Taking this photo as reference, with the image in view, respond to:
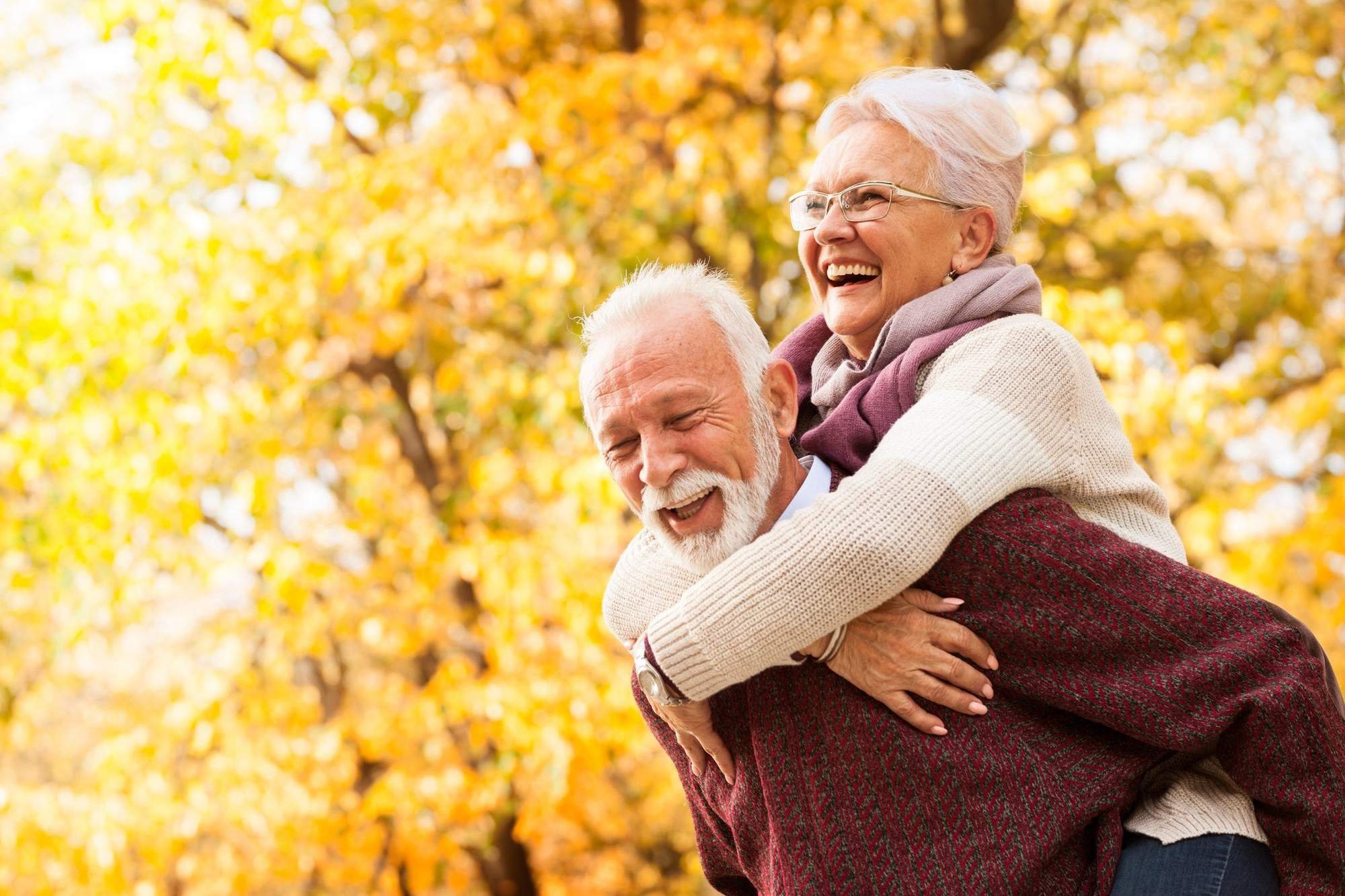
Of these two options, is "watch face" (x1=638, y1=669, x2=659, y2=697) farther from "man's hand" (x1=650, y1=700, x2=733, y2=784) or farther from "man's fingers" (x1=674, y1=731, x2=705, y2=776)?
"man's fingers" (x1=674, y1=731, x2=705, y2=776)

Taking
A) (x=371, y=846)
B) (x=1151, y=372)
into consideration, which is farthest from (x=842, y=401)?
(x=371, y=846)

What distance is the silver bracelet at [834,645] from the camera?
1.63 meters

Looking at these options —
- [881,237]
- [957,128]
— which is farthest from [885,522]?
[957,128]

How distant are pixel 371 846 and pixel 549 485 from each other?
287cm

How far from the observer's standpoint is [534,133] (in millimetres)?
5848

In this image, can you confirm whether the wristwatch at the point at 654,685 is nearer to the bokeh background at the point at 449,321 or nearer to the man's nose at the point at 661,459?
the man's nose at the point at 661,459

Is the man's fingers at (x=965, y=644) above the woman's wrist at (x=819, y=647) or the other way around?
above

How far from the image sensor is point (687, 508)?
5.65ft

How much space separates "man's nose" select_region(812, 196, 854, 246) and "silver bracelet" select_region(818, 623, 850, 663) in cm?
59

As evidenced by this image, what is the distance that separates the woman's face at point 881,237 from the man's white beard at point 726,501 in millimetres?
239

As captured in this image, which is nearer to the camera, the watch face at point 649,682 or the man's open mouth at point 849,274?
the watch face at point 649,682

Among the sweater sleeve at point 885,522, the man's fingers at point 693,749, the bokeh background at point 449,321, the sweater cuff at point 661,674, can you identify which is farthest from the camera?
the bokeh background at point 449,321

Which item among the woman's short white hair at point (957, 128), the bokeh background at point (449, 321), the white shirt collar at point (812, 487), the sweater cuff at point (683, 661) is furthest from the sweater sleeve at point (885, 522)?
the bokeh background at point (449, 321)

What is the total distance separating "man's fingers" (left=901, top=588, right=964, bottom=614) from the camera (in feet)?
5.28
